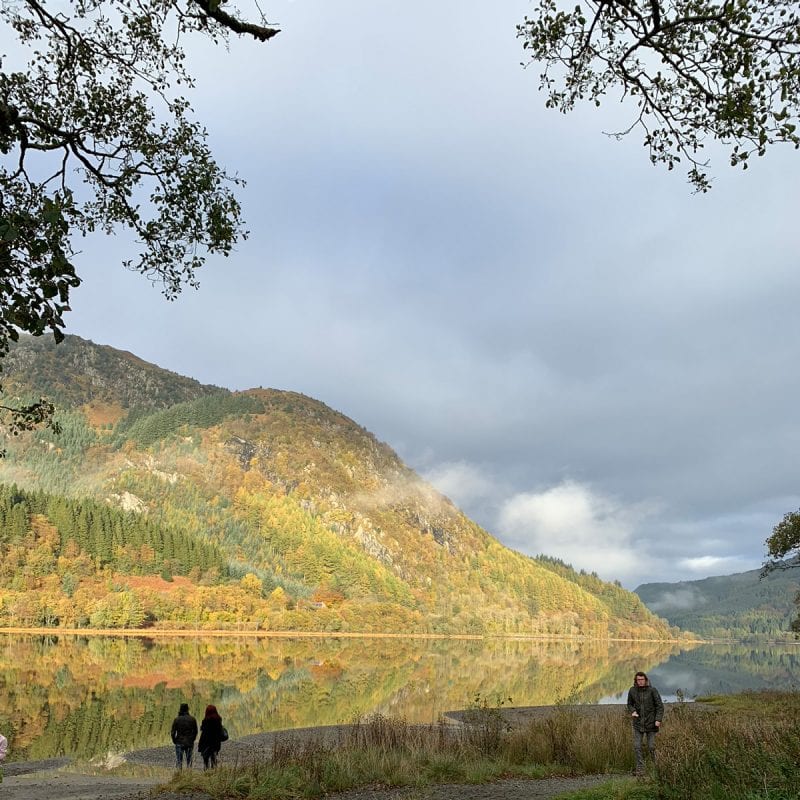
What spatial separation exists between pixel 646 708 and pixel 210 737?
12.4m

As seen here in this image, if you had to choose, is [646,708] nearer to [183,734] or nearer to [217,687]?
[183,734]

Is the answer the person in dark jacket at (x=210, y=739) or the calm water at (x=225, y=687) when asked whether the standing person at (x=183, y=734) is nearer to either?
the person in dark jacket at (x=210, y=739)

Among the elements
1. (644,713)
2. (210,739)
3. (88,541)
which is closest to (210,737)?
(210,739)

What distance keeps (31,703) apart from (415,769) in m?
37.1

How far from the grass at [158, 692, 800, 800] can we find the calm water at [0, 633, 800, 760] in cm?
816

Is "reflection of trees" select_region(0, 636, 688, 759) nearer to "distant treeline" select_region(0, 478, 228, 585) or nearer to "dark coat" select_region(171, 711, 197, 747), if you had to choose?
"dark coat" select_region(171, 711, 197, 747)

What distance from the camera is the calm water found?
37031 mm

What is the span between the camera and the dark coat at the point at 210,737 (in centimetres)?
2045

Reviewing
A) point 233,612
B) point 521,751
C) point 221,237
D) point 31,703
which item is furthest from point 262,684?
point 233,612

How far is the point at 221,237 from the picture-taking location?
11.9 meters

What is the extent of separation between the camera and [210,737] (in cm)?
2053

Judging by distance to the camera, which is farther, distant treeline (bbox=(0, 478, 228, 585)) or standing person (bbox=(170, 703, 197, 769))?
distant treeline (bbox=(0, 478, 228, 585))

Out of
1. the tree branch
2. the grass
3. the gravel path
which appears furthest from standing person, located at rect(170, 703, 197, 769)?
the tree branch

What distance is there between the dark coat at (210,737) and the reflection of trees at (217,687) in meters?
13.5
